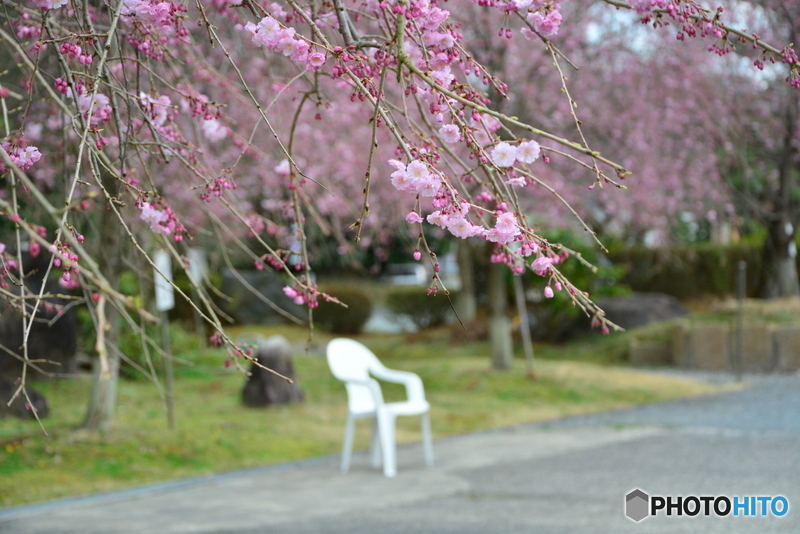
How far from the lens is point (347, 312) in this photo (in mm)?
18109

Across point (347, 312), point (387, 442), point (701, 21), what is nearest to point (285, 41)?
point (701, 21)

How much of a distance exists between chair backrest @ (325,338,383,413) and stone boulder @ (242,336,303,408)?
1899mm

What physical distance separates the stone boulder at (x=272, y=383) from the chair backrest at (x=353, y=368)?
74.8 inches

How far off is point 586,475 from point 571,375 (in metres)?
4.46

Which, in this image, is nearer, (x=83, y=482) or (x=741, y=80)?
(x=83, y=482)

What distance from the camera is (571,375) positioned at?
10.1 metres

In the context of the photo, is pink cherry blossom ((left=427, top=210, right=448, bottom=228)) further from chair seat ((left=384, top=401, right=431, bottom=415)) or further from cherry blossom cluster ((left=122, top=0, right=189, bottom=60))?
chair seat ((left=384, top=401, right=431, bottom=415))

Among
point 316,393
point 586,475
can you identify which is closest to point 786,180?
point 316,393

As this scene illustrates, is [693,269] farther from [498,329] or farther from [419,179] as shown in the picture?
[419,179]

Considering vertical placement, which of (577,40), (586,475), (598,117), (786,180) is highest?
(577,40)

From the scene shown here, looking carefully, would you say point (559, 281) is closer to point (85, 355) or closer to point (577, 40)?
point (577, 40)

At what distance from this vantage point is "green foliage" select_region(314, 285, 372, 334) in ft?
59.4

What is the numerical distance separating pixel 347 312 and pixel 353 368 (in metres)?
11.5

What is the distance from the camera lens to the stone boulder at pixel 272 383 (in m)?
8.46
